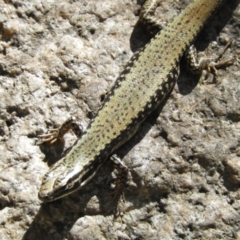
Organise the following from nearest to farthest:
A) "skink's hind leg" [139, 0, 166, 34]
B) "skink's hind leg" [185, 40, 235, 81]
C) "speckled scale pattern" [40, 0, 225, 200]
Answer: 1. "speckled scale pattern" [40, 0, 225, 200]
2. "skink's hind leg" [185, 40, 235, 81]
3. "skink's hind leg" [139, 0, 166, 34]

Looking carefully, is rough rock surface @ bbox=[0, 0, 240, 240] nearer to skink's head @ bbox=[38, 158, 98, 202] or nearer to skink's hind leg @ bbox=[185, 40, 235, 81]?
skink's hind leg @ bbox=[185, 40, 235, 81]

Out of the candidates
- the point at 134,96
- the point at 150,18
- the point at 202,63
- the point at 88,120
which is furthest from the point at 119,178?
the point at 150,18

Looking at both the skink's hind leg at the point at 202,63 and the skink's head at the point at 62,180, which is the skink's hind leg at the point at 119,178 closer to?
the skink's head at the point at 62,180

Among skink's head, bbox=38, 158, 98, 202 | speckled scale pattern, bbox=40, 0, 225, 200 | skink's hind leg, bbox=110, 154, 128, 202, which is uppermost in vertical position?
speckled scale pattern, bbox=40, 0, 225, 200

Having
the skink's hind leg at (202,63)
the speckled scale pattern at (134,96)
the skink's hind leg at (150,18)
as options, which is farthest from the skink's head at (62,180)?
the skink's hind leg at (150,18)

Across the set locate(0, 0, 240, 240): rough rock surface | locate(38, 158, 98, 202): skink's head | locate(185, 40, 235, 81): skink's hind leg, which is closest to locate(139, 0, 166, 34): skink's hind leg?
locate(0, 0, 240, 240): rough rock surface

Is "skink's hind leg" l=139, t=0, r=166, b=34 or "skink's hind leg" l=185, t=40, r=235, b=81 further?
"skink's hind leg" l=139, t=0, r=166, b=34

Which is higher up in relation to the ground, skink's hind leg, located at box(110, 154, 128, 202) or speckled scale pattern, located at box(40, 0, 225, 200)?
speckled scale pattern, located at box(40, 0, 225, 200)
